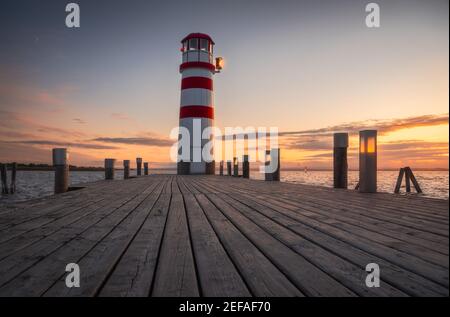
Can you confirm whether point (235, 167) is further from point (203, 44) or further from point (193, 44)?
point (193, 44)

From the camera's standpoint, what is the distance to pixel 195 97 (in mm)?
16906

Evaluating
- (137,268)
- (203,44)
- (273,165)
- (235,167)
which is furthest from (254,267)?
(203,44)

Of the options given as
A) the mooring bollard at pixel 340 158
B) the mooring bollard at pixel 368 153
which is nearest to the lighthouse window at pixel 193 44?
the mooring bollard at pixel 340 158

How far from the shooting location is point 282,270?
1480 mm

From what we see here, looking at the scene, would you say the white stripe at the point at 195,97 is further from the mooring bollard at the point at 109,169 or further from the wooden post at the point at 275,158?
the wooden post at the point at 275,158

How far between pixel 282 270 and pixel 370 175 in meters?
4.52

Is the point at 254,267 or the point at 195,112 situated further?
the point at 195,112

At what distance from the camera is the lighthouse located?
55.3 ft

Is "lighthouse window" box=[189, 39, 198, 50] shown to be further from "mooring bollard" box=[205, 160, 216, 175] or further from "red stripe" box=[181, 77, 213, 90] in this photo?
"mooring bollard" box=[205, 160, 216, 175]

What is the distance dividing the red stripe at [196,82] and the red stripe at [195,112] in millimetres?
1199

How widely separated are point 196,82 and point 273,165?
30.2ft

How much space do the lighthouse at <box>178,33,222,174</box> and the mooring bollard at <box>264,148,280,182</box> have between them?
781 centimetres
